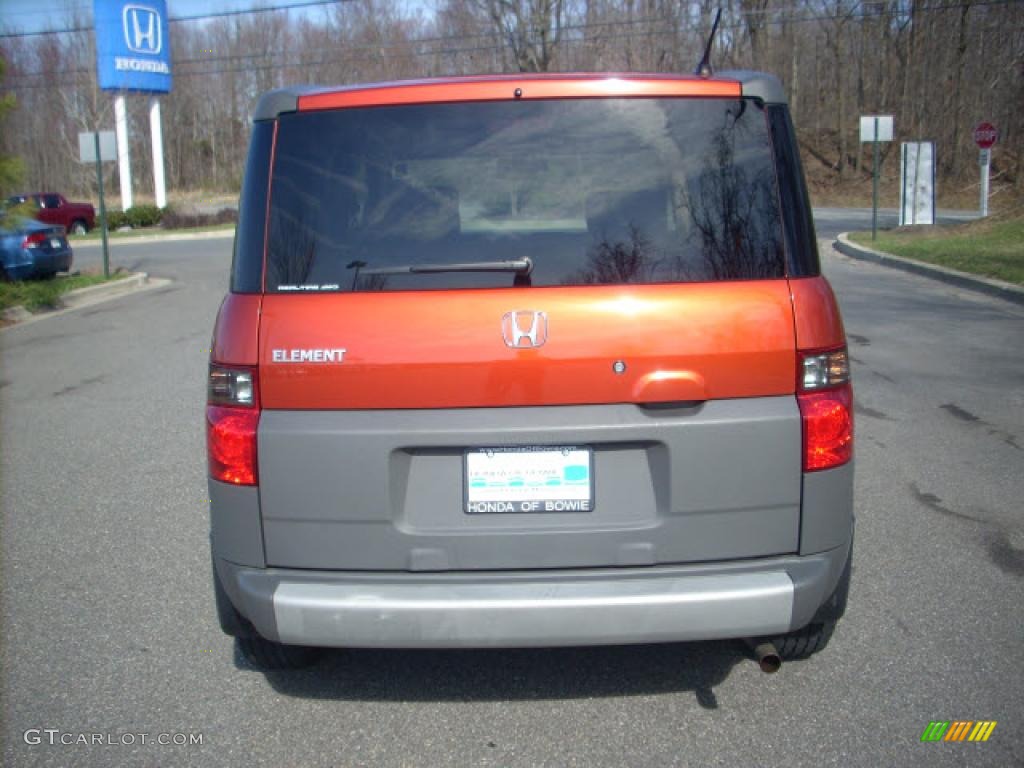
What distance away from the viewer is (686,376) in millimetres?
2922

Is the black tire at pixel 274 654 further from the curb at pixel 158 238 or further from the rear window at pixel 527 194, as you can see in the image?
the curb at pixel 158 238

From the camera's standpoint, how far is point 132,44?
3841 cm

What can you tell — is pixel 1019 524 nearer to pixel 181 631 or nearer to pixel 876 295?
pixel 181 631

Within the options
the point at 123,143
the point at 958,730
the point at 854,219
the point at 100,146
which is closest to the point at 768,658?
the point at 958,730

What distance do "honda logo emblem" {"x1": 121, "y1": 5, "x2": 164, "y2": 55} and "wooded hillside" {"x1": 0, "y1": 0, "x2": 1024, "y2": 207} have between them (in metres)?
5.99

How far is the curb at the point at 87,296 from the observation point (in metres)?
14.8

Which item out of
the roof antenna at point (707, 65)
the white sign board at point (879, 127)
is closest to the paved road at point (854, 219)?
the white sign board at point (879, 127)

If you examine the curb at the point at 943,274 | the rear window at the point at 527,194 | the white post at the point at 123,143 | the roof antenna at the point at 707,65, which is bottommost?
the curb at the point at 943,274

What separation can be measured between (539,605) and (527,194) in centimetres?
124

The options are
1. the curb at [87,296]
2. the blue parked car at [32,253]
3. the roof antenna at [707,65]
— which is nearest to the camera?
the roof antenna at [707,65]

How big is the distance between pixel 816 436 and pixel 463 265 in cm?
118

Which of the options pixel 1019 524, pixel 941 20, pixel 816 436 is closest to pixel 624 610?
pixel 816 436

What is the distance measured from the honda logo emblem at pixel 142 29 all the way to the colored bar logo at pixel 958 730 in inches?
1610

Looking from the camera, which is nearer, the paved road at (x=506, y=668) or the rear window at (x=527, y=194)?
the rear window at (x=527, y=194)
